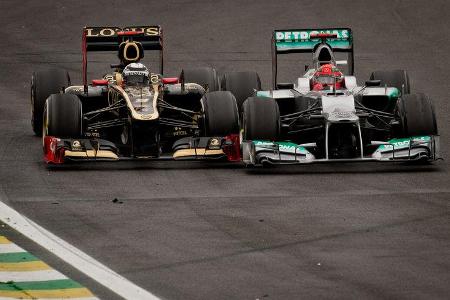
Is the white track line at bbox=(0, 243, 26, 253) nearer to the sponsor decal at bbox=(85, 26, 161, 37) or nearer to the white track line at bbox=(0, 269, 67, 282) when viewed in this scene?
the white track line at bbox=(0, 269, 67, 282)

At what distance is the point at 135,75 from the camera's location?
25.5 metres

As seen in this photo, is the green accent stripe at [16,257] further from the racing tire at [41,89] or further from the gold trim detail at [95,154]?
the racing tire at [41,89]

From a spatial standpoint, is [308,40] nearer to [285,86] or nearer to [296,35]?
[296,35]

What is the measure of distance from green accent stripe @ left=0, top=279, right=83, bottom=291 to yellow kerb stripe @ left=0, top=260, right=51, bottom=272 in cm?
63

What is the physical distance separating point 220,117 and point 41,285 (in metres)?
9.54

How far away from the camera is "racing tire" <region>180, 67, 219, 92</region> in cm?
2812

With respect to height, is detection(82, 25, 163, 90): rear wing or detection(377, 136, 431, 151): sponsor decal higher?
detection(82, 25, 163, 90): rear wing

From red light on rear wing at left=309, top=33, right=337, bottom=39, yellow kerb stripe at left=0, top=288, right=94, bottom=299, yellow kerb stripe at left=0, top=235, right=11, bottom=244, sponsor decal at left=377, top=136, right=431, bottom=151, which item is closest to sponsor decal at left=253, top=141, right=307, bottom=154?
sponsor decal at left=377, top=136, right=431, bottom=151

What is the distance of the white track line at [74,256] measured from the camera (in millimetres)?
14625

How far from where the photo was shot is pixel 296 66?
36875 mm

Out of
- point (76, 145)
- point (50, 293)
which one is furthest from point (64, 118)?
point (50, 293)

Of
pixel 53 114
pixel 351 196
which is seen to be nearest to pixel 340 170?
pixel 351 196

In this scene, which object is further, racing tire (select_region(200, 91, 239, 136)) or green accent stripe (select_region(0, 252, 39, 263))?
racing tire (select_region(200, 91, 239, 136))

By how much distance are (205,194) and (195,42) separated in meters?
18.5
